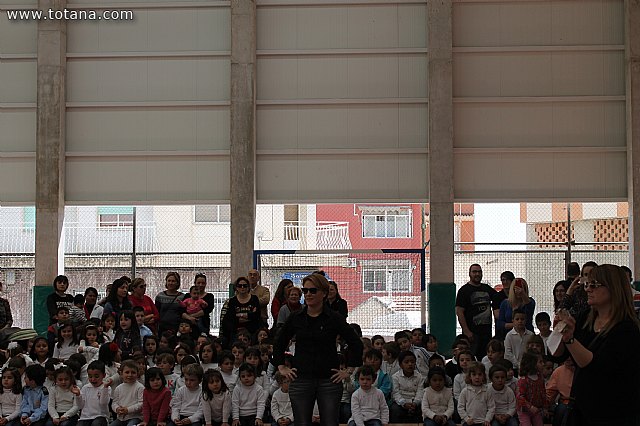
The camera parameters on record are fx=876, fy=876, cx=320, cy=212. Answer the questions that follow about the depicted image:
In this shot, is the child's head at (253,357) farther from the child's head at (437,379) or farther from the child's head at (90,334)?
the child's head at (90,334)

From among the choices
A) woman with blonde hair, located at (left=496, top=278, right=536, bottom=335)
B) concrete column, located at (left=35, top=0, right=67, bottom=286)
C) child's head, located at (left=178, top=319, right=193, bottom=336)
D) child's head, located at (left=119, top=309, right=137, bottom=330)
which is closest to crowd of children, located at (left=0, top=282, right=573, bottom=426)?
child's head, located at (left=119, top=309, right=137, bottom=330)

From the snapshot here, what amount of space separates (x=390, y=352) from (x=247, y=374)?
5.85 feet

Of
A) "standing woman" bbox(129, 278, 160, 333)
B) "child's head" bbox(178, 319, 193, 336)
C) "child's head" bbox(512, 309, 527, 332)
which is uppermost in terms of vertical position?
"standing woman" bbox(129, 278, 160, 333)

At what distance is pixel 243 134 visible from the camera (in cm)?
1375

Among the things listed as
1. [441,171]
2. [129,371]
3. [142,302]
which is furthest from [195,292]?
[441,171]

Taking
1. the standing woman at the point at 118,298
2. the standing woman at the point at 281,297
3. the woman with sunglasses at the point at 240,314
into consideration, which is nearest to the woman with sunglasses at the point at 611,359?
the woman with sunglasses at the point at 240,314

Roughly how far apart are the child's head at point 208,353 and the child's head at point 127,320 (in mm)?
1237

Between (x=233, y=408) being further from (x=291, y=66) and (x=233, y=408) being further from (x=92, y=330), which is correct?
(x=291, y=66)

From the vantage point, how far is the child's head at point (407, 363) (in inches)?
375

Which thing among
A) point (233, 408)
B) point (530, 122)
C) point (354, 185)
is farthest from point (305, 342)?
point (530, 122)

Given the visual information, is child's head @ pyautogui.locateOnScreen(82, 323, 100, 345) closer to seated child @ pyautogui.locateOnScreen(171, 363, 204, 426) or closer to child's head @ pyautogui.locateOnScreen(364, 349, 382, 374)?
seated child @ pyautogui.locateOnScreen(171, 363, 204, 426)

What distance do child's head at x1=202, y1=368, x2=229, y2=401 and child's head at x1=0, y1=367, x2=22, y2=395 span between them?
6.77ft

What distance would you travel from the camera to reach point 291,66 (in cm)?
1409

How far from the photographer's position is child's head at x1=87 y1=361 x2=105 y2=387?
9258 millimetres
